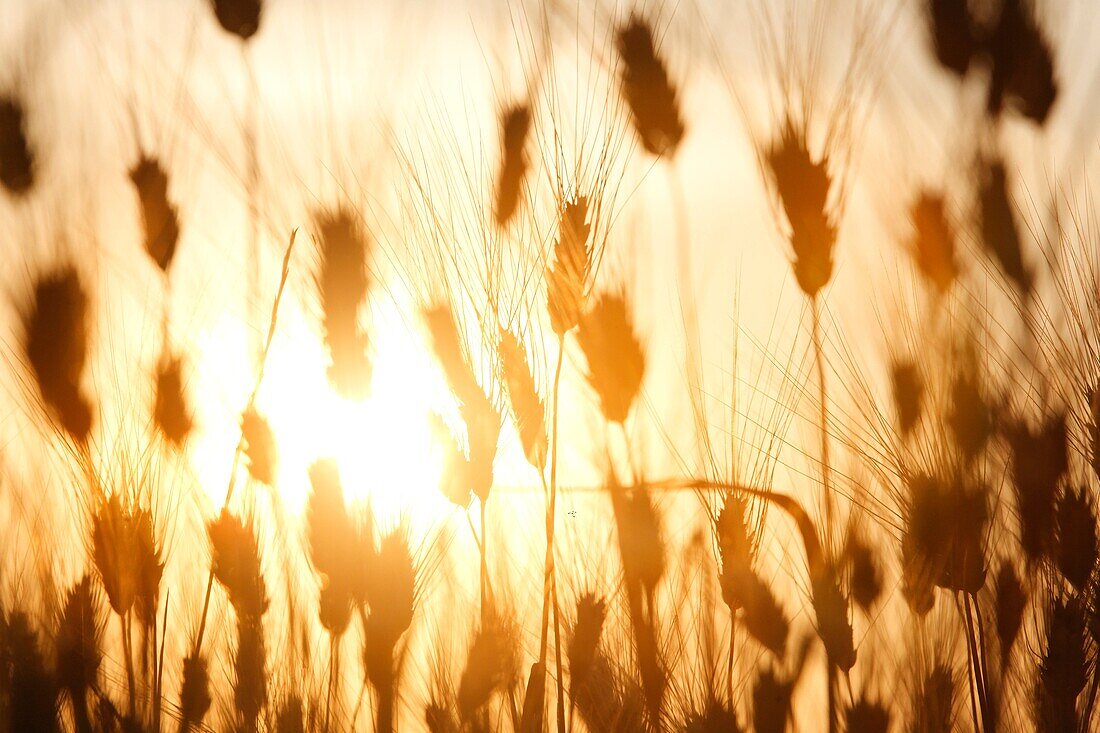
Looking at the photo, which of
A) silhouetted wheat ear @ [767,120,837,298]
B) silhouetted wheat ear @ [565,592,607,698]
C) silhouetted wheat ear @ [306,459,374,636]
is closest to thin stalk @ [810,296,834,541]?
silhouetted wheat ear @ [767,120,837,298]

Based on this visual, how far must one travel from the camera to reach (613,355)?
1253 mm

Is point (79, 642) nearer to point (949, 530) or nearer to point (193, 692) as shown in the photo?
point (193, 692)

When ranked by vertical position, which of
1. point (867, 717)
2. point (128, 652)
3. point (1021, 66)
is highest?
point (1021, 66)

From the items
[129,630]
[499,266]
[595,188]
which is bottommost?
[129,630]

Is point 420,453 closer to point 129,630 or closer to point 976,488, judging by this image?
point 129,630

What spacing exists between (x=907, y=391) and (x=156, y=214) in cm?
123

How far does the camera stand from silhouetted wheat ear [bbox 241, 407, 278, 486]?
127cm

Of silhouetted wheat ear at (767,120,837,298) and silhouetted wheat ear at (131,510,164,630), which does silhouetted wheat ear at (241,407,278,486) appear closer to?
silhouetted wheat ear at (131,510,164,630)

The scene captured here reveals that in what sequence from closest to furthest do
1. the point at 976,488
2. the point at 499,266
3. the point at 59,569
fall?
the point at 976,488 → the point at 499,266 → the point at 59,569

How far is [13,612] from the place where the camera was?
4.14ft

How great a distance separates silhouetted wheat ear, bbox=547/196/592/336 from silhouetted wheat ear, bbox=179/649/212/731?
769mm

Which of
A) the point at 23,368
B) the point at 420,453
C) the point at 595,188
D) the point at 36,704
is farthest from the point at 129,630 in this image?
the point at 595,188

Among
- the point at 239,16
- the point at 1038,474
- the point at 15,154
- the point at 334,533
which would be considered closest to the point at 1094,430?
the point at 1038,474

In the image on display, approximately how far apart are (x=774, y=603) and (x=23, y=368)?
1179 mm
